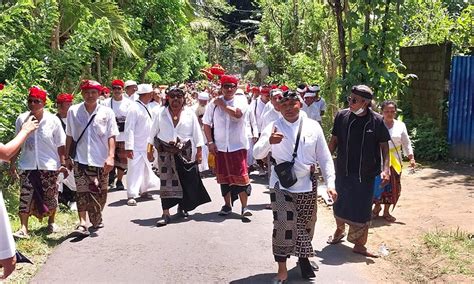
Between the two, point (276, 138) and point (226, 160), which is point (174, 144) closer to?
point (226, 160)

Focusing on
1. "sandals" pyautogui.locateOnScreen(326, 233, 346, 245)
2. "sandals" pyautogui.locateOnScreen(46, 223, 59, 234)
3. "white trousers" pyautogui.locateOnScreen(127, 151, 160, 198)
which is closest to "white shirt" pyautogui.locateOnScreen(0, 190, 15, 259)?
"sandals" pyautogui.locateOnScreen(46, 223, 59, 234)

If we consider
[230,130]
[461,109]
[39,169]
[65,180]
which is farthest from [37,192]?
[461,109]

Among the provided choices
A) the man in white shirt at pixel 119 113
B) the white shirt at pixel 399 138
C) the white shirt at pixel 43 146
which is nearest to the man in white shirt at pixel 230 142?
the white shirt at pixel 399 138

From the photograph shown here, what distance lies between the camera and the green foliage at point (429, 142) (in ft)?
40.2

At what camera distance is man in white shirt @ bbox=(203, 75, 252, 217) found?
8.18 meters

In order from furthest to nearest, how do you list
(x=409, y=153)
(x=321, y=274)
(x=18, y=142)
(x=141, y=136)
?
1. (x=141, y=136)
2. (x=409, y=153)
3. (x=321, y=274)
4. (x=18, y=142)

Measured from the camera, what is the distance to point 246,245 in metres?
6.85

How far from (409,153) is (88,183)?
13.9 ft

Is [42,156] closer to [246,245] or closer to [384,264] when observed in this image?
[246,245]

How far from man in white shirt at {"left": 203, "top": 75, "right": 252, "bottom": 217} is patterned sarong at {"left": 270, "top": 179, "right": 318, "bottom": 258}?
2679 millimetres

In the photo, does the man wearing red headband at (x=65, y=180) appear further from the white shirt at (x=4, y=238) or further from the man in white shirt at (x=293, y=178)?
the white shirt at (x=4, y=238)

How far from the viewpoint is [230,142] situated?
823 centimetres

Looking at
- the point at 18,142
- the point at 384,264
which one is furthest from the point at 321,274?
the point at 18,142

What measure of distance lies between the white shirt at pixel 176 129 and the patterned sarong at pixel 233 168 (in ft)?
1.34
